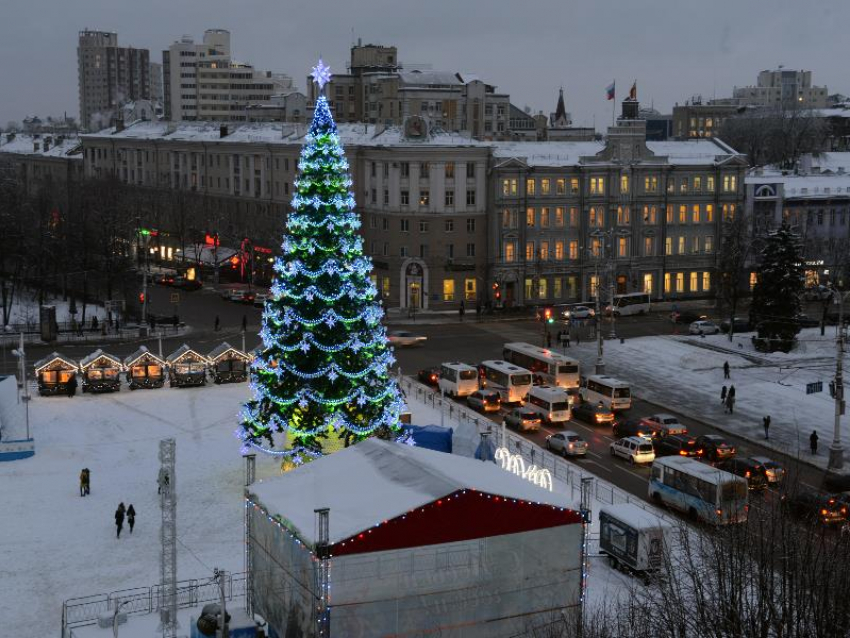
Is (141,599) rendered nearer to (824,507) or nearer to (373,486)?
(373,486)

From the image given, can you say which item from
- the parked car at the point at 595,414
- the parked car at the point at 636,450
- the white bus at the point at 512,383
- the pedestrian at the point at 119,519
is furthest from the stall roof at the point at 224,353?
the pedestrian at the point at 119,519

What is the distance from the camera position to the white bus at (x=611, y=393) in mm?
50625

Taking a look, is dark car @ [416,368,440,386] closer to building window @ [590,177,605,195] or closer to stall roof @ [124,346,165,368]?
stall roof @ [124,346,165,368]

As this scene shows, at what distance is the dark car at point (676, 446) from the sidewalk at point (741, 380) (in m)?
3.22

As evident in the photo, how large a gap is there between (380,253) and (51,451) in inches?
1624

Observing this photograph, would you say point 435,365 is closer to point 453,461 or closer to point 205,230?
point 453,461

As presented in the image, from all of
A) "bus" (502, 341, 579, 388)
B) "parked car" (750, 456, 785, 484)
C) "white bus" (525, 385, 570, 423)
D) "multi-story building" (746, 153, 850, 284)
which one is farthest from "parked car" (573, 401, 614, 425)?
"multi-story building" (746, 153, 850, 284)

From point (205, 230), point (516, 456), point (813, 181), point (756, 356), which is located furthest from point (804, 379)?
point (205, 230)

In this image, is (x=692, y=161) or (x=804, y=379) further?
(x=692, y=161)

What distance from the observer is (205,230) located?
331 ft

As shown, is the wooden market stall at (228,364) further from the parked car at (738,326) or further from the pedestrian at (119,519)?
the parked car at (738,326)

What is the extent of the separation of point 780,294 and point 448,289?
24.6 meters

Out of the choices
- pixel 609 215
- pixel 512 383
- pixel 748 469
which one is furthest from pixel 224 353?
pixel 609 215

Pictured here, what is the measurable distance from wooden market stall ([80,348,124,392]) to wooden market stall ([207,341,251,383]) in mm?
4490
